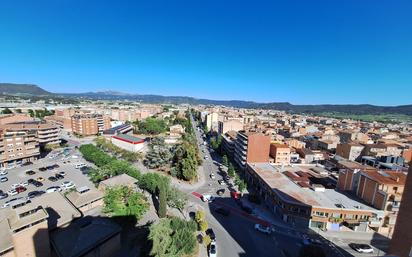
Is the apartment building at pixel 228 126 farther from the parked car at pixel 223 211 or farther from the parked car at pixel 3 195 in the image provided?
the parked car at pixel 3 195

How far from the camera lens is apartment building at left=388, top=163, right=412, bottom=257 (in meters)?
13.2

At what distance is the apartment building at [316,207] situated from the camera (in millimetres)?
30219

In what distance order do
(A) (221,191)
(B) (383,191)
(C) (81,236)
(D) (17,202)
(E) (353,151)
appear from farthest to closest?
(E) (353,151) → (A) (221,191) → (B) (383,191) → (D) (17,202) → (C) (81,236)

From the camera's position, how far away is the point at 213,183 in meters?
46.5

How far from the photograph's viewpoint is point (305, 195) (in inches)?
1335

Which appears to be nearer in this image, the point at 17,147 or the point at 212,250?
the point at 212,250

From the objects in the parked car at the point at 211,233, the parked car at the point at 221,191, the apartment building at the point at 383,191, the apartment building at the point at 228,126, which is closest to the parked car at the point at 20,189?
the parked car at the point at 211,233

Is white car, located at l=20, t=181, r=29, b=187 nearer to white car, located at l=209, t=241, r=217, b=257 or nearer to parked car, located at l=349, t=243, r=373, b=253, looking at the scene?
white car, located at l=209, t=241, r=217, b=257

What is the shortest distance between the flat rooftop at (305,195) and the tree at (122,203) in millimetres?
20806

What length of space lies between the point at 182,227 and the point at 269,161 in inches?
1318

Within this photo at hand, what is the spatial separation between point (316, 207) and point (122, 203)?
2611 centimetres

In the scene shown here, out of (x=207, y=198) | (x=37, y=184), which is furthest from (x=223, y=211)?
(x=37, y=184)

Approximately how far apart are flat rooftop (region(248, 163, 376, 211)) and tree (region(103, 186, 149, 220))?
819 inches

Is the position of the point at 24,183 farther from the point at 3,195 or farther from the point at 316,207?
the point at 316,207
